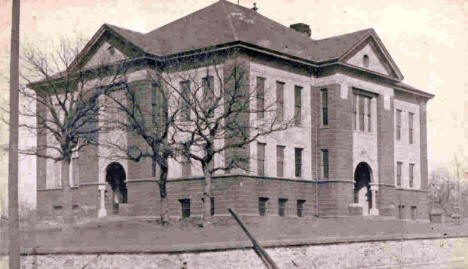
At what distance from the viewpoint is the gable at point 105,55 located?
44.8 m

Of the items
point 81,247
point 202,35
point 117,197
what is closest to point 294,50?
point 202,35

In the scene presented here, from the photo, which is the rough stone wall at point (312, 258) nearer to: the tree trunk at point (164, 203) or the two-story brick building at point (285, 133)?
the tree trunk at point (164, 203)

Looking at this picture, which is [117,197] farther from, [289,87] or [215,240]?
[215,240]

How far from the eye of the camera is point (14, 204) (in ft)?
57.0

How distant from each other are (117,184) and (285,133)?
12024mm

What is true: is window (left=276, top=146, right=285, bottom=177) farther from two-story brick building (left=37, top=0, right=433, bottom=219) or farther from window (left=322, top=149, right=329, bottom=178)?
window (left=322, top=149, right=329, bottom=178)

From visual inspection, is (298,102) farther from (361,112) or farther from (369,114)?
(369,114)

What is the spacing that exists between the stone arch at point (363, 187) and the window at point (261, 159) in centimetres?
985

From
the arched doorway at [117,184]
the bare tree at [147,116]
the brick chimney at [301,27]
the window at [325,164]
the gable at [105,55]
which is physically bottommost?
the arched doorway at [117,184]

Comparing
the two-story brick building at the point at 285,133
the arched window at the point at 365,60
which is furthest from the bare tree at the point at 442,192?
the arched window at the point at 365,60

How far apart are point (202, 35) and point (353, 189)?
→ 14.4 m

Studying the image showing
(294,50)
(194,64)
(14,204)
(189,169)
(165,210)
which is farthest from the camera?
(294,50)

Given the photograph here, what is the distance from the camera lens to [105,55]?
44.9m

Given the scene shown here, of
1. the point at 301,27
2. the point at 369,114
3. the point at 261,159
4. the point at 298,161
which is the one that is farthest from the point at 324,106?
the point at 301,27
